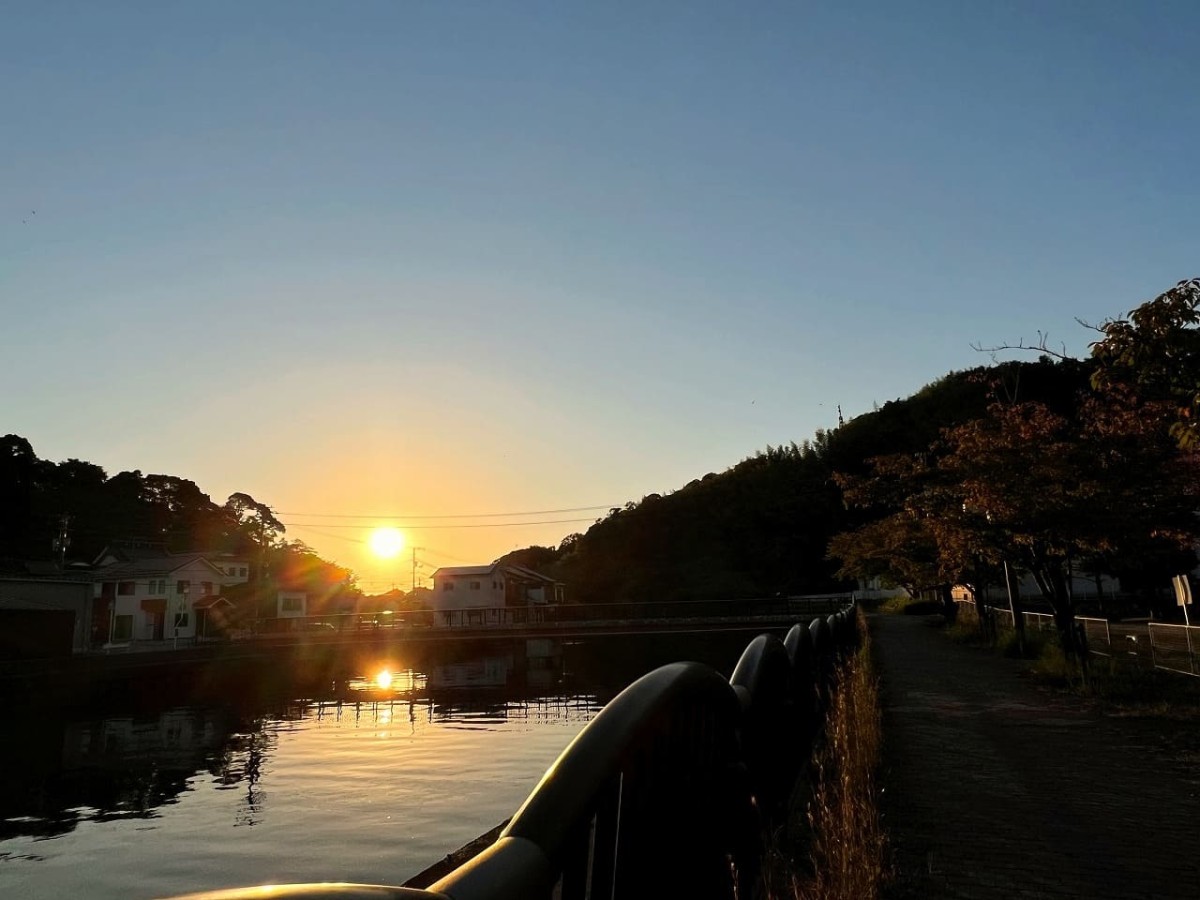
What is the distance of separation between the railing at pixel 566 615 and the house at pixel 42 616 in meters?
12.5

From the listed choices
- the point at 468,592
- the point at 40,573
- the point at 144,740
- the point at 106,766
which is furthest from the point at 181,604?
the point at 106,766

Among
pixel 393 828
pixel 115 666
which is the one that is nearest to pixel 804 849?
pixel 393 828

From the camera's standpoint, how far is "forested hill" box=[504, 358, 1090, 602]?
88.8 meters

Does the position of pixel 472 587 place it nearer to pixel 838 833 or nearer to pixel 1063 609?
pixel 1063 609

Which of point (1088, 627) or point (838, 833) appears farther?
point (1088, 627)

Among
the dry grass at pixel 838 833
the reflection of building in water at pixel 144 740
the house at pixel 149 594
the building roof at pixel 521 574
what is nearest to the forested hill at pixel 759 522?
the building roof at pixel 521 574

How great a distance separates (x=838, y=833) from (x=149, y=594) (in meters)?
62.7

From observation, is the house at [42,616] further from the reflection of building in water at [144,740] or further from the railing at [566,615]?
the reflection of building in water at [144,740]

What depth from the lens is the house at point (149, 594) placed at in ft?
180

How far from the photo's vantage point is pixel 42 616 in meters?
41.3

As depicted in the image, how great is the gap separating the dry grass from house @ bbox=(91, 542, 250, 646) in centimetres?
5355

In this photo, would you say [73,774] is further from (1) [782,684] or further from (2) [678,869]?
(2) [678,869]

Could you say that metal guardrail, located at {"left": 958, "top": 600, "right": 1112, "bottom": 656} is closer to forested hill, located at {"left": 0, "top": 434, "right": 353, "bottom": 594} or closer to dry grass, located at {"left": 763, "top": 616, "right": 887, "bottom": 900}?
dry grass, located at {"left": 763, "top": 616, "right": 887, "bottom": 900}

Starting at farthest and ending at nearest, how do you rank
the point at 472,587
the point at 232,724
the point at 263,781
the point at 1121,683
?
1. the point at 472,587
2. the point at 232,724
3. the point at 263,781
4. the point at 1121,683
